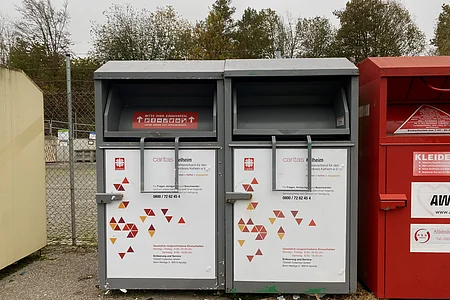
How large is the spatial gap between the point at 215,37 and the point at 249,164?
19.6 meters

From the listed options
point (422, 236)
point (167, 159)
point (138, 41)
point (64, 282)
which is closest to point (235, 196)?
point (167, 159)

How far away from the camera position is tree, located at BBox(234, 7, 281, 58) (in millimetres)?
21484

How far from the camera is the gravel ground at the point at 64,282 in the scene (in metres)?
3.04

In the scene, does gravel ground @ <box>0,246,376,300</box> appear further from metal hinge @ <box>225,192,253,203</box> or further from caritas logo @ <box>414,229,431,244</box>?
metal hinge @ <box>225,192,253,203</box>

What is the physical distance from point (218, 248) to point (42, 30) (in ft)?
67.3

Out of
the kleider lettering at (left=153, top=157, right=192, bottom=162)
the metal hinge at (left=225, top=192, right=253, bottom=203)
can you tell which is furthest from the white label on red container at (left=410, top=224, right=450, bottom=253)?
the kleider lettering at (left=153, top=157, right=192, bottom=162)

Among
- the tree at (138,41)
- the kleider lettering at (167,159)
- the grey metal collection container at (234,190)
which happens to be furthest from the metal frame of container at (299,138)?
the tree at (138,41)

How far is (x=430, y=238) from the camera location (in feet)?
9.16

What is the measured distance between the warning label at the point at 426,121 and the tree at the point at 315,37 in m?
17.4

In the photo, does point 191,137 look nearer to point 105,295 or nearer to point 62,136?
point 105,295

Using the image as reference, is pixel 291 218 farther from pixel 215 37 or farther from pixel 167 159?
pixel 215 37

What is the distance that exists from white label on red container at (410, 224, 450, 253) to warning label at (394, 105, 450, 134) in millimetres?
759

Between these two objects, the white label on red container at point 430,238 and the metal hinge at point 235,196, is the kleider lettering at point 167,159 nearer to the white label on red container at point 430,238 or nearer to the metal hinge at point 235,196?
the metal hinge at point 235,196

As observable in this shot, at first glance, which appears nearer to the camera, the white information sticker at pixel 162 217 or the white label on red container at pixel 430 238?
the white label on red container at pixel 430 238
